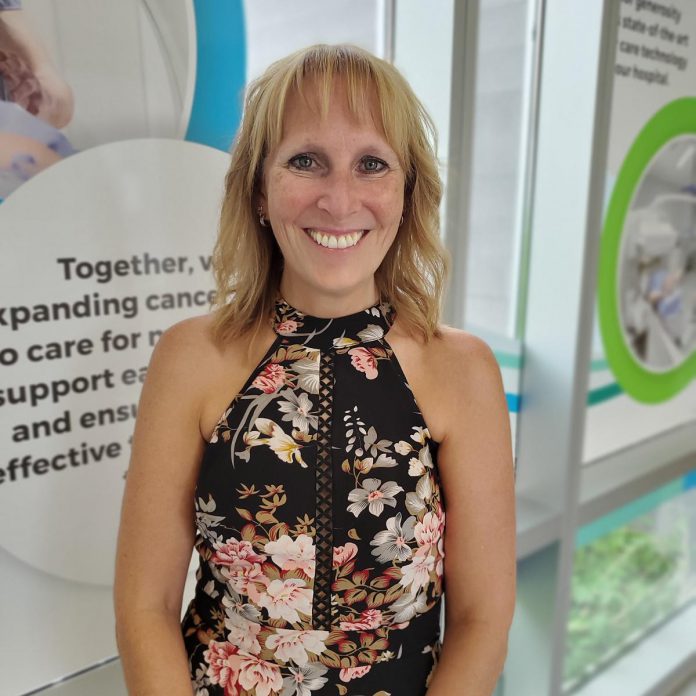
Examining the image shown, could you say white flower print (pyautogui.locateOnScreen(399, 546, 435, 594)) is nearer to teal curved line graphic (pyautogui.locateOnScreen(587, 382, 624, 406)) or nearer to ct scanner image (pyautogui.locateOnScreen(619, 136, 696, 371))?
teal curved line graphic (pyautogui.locateOnScreen(587, 382, 624, 406))

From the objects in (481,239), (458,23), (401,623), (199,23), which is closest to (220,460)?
(401,623)

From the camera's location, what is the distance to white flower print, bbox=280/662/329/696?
0.98 metres

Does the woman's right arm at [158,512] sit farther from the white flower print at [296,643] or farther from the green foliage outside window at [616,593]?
the green foliage outside window at [616,593]

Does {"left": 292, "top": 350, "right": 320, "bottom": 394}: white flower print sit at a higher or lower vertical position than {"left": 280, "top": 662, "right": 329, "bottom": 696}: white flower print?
higher

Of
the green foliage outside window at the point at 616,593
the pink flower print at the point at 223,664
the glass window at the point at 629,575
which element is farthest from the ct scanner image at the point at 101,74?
the green foliage outside window at the point at 616,593

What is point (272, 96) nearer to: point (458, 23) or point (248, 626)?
point (248, 626)

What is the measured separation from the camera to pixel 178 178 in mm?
1220

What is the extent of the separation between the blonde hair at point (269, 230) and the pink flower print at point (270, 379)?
0.08 meters

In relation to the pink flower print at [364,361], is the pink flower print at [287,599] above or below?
below

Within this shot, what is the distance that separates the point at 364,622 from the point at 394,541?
0.13 m

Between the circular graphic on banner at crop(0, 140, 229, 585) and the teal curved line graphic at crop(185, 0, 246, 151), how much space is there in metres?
0.05

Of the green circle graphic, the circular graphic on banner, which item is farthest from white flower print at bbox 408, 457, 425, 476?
the green circle graphic

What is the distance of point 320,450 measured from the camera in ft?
3.13

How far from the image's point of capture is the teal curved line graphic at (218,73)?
1.20 meters
